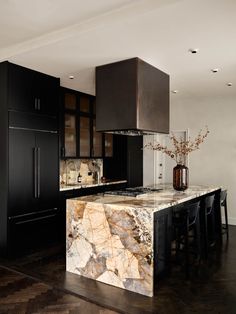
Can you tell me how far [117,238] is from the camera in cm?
318

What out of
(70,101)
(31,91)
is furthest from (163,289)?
(70,101)

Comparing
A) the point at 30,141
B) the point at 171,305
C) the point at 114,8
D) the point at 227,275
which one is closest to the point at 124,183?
the point at 30,141

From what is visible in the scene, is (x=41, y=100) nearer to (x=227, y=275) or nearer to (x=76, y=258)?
(x=76, y=258)

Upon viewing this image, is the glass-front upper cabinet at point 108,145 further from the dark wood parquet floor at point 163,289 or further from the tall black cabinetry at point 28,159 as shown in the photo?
the dark wood parquet floor at point 163,289

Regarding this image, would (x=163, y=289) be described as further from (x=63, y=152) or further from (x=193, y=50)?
(x=63, y=152)

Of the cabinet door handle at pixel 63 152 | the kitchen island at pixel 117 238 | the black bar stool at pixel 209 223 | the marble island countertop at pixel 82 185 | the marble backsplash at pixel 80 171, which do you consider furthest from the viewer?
the marble backsplash at pixel 80 171

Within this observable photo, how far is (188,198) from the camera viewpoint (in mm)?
3834

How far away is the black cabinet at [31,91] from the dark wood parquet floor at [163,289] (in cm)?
222

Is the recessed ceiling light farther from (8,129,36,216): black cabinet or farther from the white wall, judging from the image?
the white wall

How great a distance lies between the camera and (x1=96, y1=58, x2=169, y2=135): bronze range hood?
150 inches

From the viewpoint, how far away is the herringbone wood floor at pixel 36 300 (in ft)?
8.84

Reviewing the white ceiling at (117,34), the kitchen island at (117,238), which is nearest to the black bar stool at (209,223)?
the kitchen island at (117,238)

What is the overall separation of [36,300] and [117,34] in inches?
114

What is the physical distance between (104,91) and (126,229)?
78.6 inches
